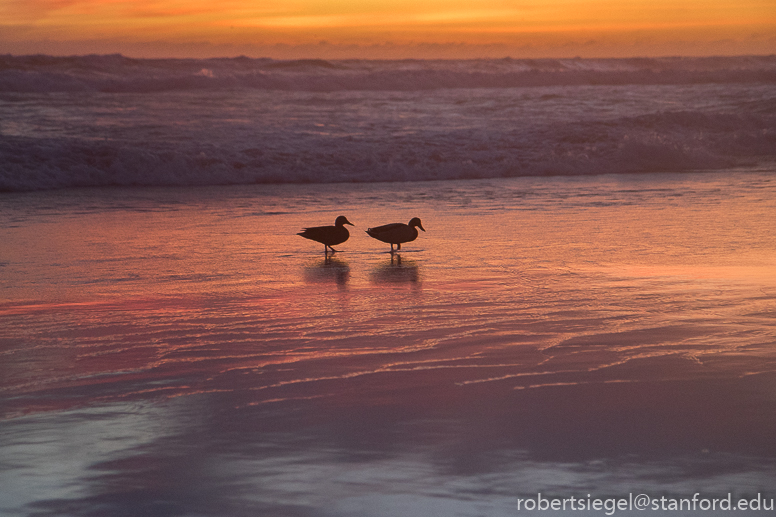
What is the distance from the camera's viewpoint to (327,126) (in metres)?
27.3

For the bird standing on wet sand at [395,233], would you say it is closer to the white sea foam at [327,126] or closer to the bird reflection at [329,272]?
the bird reflection at [329,272]

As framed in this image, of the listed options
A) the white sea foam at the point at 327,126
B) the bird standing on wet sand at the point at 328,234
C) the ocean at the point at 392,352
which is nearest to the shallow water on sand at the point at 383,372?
the ocean at the point at 392,352

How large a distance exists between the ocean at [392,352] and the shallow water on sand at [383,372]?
0.02 metres

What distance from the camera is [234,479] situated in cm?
348

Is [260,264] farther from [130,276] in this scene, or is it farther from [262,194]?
[262,194]

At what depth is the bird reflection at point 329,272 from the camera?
26.4 feet

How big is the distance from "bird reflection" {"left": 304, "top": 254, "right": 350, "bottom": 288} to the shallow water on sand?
0.06 m

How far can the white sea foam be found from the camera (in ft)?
68.4

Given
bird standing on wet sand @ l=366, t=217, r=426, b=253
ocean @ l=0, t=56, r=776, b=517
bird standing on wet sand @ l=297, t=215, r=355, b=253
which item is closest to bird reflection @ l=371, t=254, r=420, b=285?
ocean @ l=0, t=56, r=776, b=517

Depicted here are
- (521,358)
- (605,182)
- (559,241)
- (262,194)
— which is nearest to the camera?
(521,358)

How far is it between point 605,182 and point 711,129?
9.79 m

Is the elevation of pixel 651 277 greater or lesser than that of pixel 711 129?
lesser

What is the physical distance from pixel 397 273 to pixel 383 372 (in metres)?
3.46

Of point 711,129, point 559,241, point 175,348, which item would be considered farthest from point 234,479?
point 711,129
